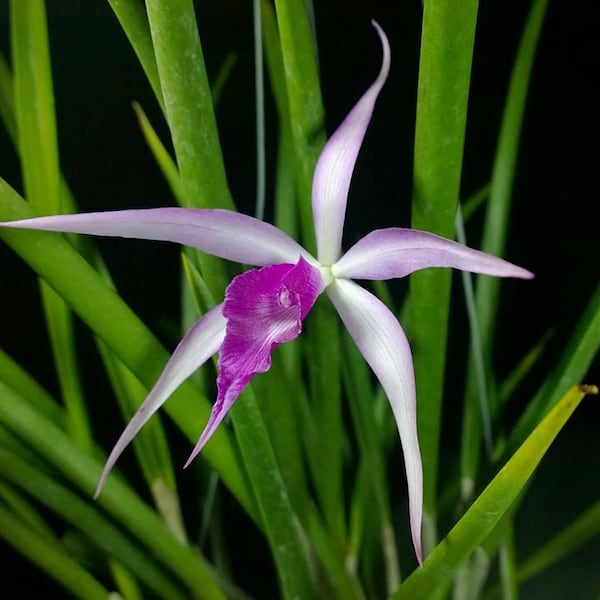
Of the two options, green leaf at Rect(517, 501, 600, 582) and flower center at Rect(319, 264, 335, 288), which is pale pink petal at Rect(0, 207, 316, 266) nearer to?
flower center at Rect(319, 264, 335, 288)

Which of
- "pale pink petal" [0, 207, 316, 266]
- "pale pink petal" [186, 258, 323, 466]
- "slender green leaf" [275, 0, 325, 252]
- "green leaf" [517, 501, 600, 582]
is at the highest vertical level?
"slender green leaf" [275, 0, 325, 252]

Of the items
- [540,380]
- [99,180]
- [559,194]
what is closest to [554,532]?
[540,380]

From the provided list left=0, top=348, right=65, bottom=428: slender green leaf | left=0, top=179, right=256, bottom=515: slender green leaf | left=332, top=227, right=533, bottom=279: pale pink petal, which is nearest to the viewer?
left=332, top=227, right=533, bottom=279: pale pink petal

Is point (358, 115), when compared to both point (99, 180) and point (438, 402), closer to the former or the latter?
point (438, 402)

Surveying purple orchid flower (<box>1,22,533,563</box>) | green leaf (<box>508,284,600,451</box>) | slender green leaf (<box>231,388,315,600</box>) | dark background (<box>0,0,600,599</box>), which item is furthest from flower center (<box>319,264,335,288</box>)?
dark background (<box>0,0,600,599</box>)

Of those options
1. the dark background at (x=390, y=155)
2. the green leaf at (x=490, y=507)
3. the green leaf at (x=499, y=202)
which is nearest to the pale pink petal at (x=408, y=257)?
the green leaf at (x=490, y=507)

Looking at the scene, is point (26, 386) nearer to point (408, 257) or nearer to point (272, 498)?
point (272, 498)
